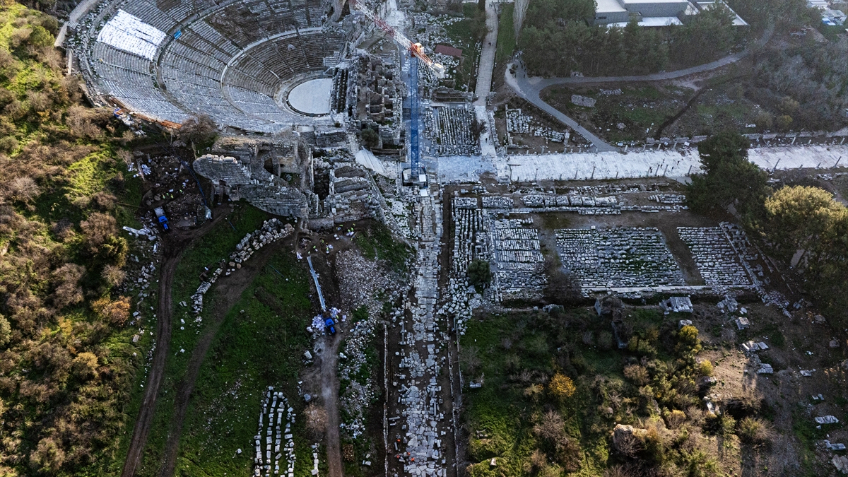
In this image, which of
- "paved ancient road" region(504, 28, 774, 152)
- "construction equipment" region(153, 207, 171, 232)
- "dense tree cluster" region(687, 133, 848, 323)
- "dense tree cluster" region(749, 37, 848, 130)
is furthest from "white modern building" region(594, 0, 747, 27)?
"construction equipment" region(153, 207, 171, 232)

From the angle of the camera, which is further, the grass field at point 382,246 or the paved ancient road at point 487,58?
the paved ancient road at point 487,58

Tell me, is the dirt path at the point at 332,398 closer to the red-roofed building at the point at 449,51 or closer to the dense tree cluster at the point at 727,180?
the dense tree cluster at the point at 727,180

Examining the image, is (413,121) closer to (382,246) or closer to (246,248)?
(382,246)

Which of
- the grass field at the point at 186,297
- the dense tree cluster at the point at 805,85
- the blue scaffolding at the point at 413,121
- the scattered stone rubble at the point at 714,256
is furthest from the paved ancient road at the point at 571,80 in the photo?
the grass field at the point at 186,297

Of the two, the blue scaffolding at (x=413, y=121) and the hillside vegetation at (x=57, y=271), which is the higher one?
the blue scaffolding at (x=413, y=121)

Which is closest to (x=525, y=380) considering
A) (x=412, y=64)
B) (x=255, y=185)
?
(x=255, y=185)

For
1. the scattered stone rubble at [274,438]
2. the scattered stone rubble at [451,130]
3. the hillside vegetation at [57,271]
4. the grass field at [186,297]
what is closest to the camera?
the hillside vegetation at [57,271]
